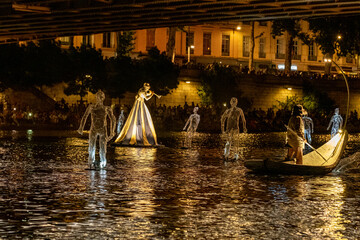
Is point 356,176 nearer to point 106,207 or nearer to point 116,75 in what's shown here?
point 106,207

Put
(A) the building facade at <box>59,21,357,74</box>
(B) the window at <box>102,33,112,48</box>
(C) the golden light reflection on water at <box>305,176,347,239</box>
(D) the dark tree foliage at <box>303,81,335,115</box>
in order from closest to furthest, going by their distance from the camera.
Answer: (C) the golden light reflection on water at <box>305,176,347,239</box> < (D) the dark tree foliage at <box>303,81,335,115</box> < (B) the window at <box>102,33,112,48</box> < (A) the building facade at <box>59,21,357,74</box>

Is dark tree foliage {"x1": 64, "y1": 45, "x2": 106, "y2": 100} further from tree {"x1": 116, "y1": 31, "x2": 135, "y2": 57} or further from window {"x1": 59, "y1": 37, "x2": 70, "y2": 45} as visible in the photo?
window {"x1": 59, "y1": 37, "x2": 70, "y2": 45}

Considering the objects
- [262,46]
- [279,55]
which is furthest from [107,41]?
A: [279,55]

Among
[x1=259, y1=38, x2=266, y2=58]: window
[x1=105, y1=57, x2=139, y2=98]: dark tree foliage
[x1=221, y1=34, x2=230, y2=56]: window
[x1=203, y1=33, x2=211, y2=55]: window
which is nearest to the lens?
[x1=105, y1=57, x2=139, y2=98]: dark tree foliage

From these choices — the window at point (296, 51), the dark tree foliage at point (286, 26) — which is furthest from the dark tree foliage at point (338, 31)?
the window at point (296, 51)

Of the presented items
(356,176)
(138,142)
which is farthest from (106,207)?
(138,142)

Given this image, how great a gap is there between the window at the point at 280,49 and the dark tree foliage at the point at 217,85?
3148cm

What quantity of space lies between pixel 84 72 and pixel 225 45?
38.0 m

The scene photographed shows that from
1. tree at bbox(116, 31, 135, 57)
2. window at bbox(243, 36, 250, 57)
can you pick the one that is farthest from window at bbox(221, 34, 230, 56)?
tree at bbox(116, 31, 135, 57)

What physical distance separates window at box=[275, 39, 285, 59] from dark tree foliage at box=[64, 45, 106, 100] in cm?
4247

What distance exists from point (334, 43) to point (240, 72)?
9.19m

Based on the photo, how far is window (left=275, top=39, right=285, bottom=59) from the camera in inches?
3585

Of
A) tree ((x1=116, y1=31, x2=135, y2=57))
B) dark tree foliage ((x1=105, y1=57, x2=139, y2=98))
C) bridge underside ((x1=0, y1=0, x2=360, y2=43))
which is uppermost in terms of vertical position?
tree ((x1=116, y1=31, x2=135, y2=57))

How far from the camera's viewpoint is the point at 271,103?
64.8 metres
